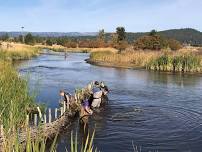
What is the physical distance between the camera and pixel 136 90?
29.3 metres

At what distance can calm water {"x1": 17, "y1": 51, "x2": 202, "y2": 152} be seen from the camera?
15502 millimetres

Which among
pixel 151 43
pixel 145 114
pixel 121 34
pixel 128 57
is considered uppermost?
pixel 121 34

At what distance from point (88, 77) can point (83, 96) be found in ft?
51.7

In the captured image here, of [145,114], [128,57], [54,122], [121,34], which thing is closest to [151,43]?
[128,57]

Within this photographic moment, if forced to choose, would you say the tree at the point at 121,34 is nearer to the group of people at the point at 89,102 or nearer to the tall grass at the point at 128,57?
the tall grass at the point at 128,57

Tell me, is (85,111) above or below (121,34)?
below

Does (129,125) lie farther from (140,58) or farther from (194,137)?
(140,58)

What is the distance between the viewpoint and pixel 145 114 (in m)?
20.6

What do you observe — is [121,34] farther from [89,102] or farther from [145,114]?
[89,102]

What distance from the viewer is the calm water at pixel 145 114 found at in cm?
1550

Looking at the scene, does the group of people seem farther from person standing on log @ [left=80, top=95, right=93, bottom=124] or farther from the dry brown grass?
the dry brown grass

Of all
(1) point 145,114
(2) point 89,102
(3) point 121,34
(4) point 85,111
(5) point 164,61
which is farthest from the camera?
(3) point 121,34

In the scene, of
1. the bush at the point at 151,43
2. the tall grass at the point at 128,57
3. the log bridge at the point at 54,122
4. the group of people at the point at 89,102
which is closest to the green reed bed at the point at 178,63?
the tall grass at the point at 128,57

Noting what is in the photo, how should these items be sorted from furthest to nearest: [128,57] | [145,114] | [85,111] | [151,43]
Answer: [151,43]
[128,57]
[145,114]
[85,111]
